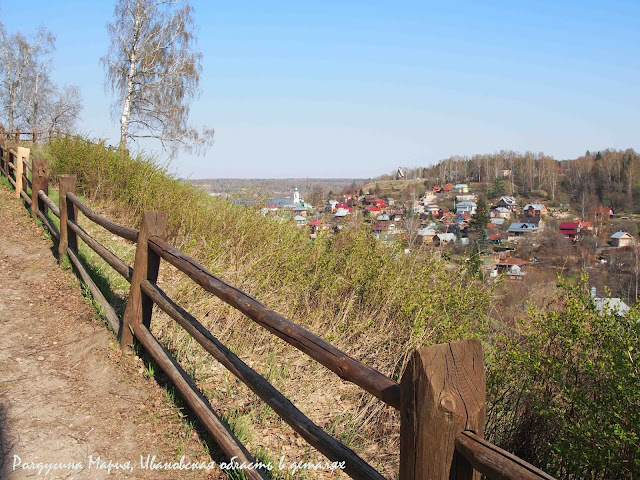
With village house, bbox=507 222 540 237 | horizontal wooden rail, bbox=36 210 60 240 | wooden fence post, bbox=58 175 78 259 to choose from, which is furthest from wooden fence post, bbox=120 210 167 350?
village house, bbox=507 222 540 237

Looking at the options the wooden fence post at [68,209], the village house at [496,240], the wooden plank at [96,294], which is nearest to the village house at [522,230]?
the village house at [496,240]

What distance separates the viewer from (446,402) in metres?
1.49

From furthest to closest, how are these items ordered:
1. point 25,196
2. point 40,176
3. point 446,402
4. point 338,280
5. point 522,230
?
1. point 522,230
2. point 25,196
3. point 40,176
4. point 338,280
5. point 446,402

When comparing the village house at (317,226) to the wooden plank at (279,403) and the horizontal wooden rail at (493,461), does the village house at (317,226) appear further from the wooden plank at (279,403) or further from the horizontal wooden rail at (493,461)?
the horizontal wooden rail at (493,461)

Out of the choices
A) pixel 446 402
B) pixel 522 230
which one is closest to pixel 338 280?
pixel 446 402

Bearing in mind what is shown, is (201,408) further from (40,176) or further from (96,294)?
(40,176)

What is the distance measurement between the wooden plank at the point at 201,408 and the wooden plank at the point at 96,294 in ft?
1.86

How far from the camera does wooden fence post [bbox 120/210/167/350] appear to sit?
12.5ft

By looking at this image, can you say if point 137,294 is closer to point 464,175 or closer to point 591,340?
point 591,340

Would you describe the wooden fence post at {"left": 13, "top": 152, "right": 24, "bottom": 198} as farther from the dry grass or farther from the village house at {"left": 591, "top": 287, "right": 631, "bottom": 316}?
the village house at {"left": 591, "top": 287, "right": 631, "bottom": 316}

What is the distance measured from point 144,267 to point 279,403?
1.86m

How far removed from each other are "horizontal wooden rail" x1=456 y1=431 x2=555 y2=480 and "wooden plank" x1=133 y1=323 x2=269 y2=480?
1415mm

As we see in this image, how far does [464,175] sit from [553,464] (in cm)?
9854

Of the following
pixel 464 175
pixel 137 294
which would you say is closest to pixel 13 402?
pixel 137 294
